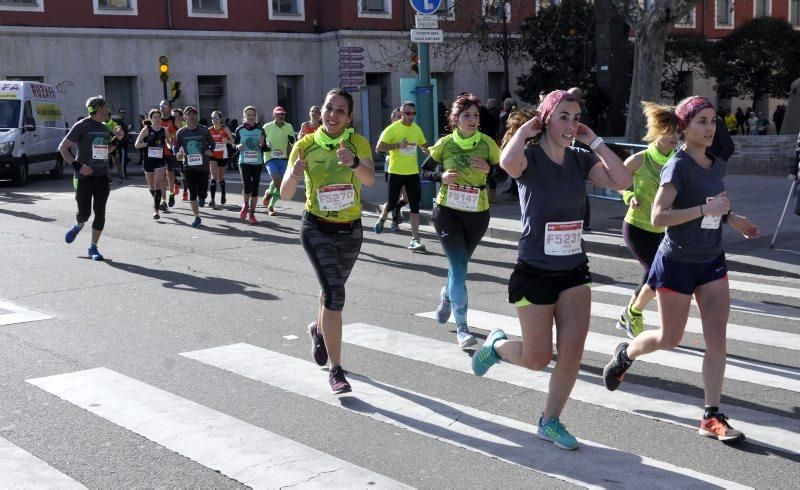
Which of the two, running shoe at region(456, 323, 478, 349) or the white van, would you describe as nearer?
running shoe at region(456, 323, 478, 349)

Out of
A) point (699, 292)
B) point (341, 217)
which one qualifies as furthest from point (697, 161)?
point (341, 217)

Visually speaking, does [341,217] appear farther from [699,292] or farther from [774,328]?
[774,328]

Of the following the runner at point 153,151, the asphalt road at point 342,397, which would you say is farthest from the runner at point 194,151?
the asphalt road at point 342,397

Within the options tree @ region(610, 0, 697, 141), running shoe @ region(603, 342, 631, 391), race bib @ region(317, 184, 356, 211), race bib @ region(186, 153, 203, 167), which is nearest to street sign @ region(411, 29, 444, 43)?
race bib @ region(186, 153, 203, 167)

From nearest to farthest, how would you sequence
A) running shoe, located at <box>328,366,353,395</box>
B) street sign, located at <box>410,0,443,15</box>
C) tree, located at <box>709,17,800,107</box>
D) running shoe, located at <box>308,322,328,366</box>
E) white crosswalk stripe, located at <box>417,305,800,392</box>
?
running shoe, located at <box>328,366,353,395</box> < white crosswalk stripe, located at <box>417,305,800,392</box> < running shoe, located at <box>308,322,328,366</box> < street sign, located at <box>410,0,443,15</box> < tree, located at <box>709,17,800,107</box>

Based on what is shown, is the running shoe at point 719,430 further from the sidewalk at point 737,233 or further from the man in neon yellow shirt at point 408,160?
the man in neon yellow shirt at point 408,160

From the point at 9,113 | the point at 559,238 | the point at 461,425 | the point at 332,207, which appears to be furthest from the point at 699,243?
the point at 9,113

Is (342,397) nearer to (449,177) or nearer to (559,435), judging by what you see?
(559,435)

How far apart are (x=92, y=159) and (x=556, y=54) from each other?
25445 mm

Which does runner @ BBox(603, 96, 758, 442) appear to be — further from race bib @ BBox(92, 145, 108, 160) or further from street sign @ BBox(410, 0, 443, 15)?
street sign @ BBox(410, 0, 443, 15)

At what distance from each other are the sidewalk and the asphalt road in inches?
22.4

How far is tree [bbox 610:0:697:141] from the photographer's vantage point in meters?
17.9

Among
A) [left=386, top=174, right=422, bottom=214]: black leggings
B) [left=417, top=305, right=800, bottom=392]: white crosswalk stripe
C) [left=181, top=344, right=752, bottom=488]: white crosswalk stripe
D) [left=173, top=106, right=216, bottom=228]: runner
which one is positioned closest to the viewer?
[left=181, top=344, right=752, bottom=488]: white crosswalk stripe

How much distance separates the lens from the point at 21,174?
77.9 ft
